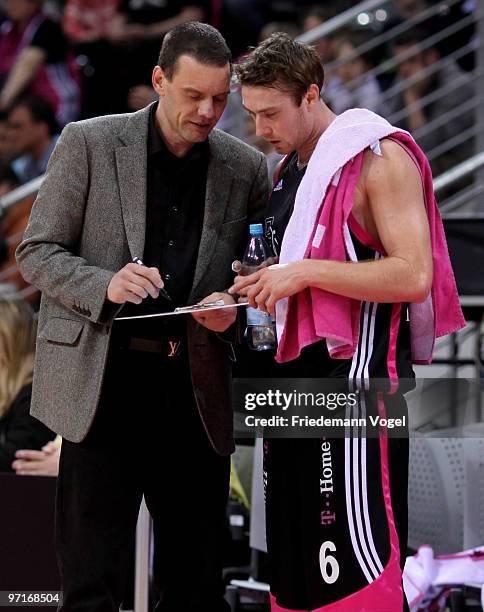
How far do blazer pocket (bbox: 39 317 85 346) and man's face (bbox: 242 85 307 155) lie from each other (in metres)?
0.70

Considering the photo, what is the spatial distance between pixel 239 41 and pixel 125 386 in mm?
4644

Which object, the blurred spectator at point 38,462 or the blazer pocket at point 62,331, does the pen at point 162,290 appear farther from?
the blurred spectator at point 38,462

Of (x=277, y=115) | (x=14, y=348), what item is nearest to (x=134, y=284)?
(x=277, y=115)

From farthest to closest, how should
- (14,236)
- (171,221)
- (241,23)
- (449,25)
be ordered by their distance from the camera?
(241,23) < (449,25) < (14,236) < (171,221)

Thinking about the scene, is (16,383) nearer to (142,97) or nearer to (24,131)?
(142,97)

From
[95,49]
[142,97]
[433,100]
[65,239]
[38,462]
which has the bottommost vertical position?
[38,462]

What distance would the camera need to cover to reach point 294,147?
274 centimetres

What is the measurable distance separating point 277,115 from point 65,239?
66 cm

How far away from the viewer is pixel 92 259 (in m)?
2.91

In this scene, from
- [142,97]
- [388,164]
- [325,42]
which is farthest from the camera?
[325,42]

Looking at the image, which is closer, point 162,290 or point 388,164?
point 388,164

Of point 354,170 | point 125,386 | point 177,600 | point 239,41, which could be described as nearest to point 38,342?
point 125,386

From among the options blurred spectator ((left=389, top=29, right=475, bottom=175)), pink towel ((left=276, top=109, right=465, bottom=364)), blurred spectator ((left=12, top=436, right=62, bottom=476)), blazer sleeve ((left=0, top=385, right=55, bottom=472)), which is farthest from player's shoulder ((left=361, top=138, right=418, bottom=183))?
blurred spectator ((left=389, top=29, right=475, bottom=175))

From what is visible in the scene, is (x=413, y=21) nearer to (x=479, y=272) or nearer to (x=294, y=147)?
(x=479, y=272)
